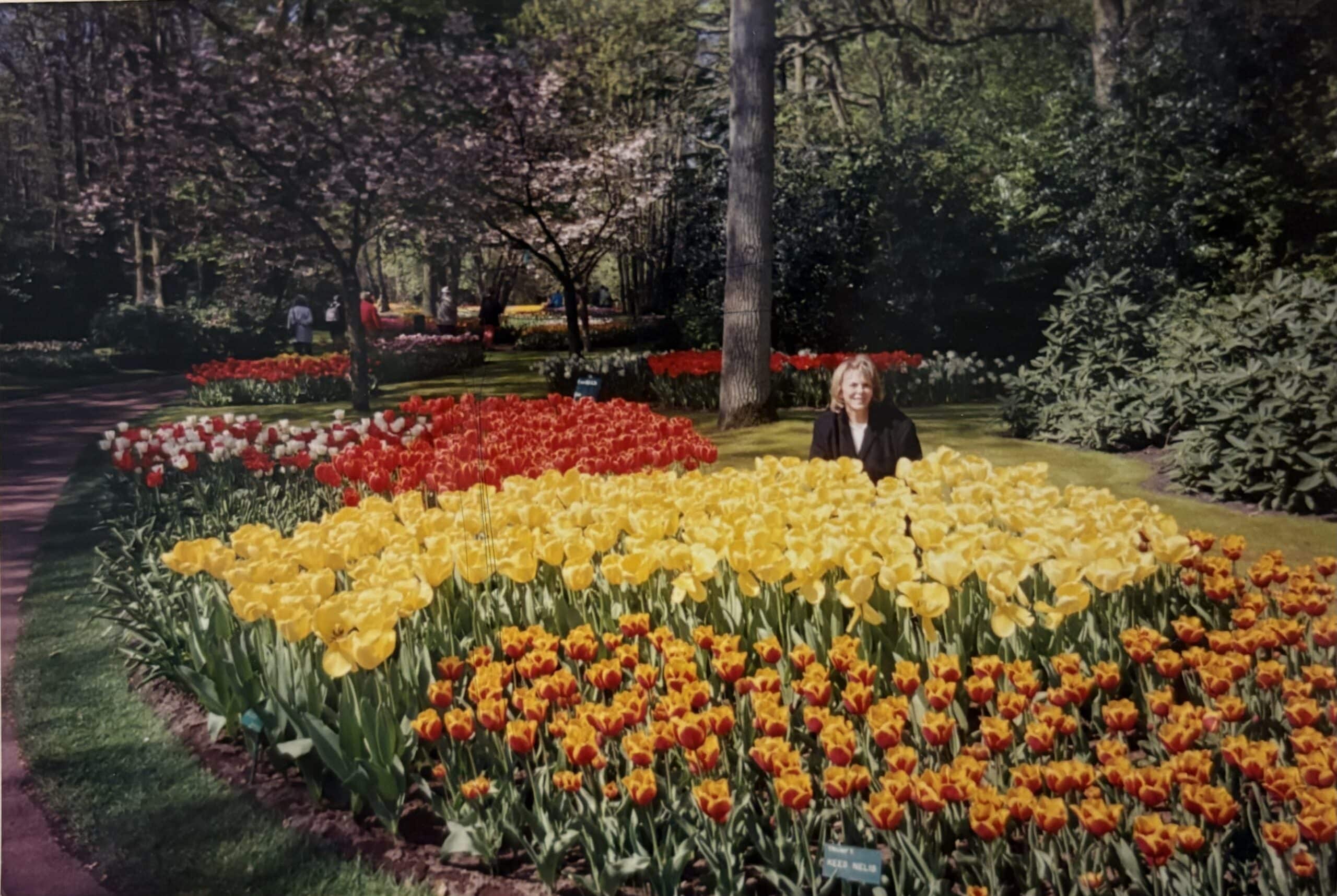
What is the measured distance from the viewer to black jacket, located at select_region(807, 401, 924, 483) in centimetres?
335

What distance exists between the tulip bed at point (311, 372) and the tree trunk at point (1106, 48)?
2.17m

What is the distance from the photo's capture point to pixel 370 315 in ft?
12.3

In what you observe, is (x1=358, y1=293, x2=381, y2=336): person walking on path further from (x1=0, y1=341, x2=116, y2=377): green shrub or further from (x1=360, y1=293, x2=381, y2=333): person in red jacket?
(x1=0, y1=341, x2=116, y2=377): green shrub

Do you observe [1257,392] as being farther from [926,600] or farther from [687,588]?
[687,588]

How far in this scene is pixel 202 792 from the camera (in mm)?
3092

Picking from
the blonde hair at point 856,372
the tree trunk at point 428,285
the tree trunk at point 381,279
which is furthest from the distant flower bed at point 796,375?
the tree trunk at point 381,279

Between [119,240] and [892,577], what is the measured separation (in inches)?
118

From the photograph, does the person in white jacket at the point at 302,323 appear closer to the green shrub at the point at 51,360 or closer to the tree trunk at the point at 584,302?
the green shrub at the point at 51,360

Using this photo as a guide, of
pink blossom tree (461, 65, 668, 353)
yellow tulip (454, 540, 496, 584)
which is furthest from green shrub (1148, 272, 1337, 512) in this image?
yellow tulip (454, 540, 496, 584)

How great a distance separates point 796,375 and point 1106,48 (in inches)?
51.1

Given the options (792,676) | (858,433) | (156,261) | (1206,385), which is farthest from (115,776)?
(1206,385)

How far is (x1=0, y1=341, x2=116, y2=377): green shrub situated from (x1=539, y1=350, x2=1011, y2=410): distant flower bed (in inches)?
66.4

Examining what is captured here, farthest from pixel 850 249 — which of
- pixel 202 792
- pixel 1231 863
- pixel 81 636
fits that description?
pixel 81 636

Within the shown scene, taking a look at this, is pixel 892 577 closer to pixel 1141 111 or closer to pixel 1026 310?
pixel 1026 310
